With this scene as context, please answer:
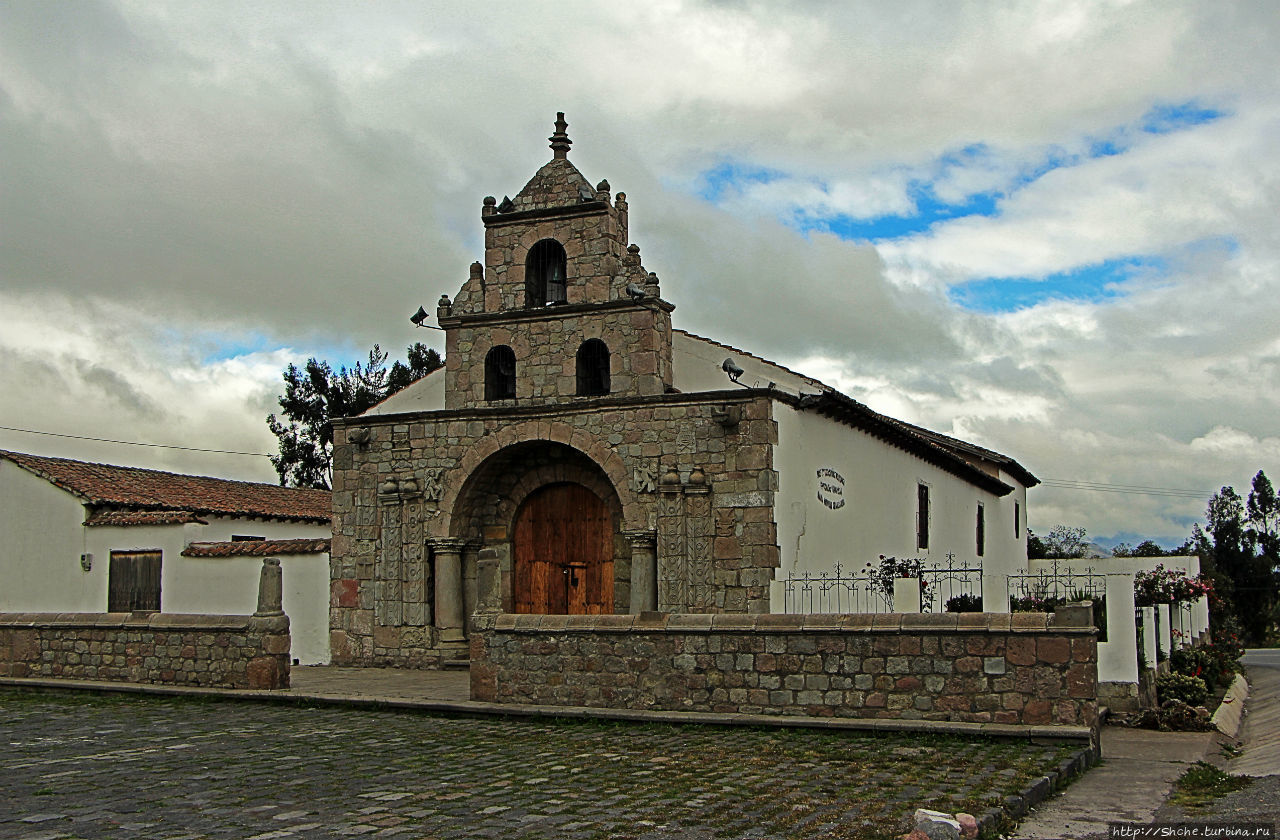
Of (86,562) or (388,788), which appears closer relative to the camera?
(388,788)

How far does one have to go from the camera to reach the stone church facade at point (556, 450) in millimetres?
16594

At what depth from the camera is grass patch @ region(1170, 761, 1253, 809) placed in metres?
8.38

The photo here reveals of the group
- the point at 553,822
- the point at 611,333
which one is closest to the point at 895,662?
the point at 553,822

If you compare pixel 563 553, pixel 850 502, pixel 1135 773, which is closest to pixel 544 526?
pixel 563 553

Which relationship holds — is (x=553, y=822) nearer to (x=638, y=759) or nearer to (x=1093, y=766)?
(x=638, y=759)

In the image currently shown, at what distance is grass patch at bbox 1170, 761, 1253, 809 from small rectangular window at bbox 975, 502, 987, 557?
1890 centimetres

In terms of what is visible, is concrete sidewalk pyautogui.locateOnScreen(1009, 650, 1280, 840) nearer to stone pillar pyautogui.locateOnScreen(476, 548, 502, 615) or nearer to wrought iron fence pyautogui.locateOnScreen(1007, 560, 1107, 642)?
wrought iron fence pyautogui.locateOnScreen(1007, 560, 1107, 642)

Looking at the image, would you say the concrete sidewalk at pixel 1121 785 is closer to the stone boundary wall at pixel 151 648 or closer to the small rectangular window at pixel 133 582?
the stone boundary wall at pixel 151 648

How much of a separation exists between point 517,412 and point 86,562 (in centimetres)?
962

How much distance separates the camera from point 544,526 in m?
18.6

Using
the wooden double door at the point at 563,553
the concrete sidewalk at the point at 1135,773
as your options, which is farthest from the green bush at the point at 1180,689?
the wooden double door at the point at 563,553

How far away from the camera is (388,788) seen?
27.5 ft

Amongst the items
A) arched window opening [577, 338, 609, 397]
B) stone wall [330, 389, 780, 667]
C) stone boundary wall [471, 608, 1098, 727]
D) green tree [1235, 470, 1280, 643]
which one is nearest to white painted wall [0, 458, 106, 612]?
stone wall [330, 389, 780, 667]

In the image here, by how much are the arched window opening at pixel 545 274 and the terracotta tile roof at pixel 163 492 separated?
8.69 m
